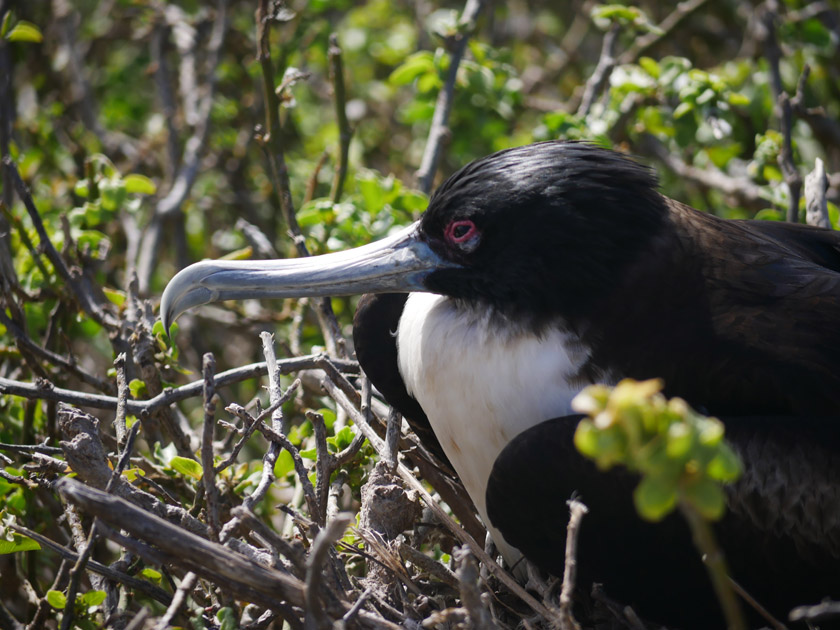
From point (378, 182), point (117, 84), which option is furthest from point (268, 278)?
point (117, 84)

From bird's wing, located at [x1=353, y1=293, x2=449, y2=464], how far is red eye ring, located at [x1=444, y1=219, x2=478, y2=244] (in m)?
0.34

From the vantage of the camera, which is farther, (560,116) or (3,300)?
(560,116)

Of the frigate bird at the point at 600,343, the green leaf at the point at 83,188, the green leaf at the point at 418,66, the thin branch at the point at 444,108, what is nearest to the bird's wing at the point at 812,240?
the frigate bird at the point at 600,343

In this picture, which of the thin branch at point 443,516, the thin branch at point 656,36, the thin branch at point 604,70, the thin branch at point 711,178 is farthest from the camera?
the thin branch at point 656,36

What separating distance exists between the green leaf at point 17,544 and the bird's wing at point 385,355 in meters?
0.82

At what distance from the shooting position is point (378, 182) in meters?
2.69

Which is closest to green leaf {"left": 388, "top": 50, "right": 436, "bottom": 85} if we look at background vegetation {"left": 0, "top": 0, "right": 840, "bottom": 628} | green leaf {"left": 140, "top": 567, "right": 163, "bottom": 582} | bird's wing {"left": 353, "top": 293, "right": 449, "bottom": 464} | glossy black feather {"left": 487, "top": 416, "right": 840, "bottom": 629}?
background vegetation {"left": 0, "top": 0, "right": 840, "bottom": 628}

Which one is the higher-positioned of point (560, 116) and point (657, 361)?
point (560, 116)

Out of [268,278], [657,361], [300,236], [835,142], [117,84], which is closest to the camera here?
[657,361]

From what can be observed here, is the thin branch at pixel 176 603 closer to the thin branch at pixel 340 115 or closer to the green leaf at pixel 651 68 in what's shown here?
the thin branch at pixel 340 115

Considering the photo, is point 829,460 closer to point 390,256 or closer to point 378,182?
point 390,256

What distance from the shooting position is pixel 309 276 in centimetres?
211

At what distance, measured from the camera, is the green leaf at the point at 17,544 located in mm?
1879

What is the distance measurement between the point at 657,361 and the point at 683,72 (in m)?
1.30
